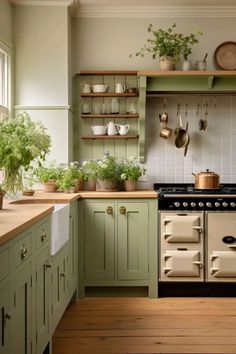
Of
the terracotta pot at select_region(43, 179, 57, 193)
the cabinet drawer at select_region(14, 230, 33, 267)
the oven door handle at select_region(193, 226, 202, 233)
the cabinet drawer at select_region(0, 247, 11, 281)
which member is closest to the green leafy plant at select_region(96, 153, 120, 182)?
the terracotta pot at select_region(43, 179, 57, 193)

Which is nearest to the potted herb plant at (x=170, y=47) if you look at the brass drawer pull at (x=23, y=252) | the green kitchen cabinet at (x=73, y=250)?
the green kitchen cabinet at (x=73, y=250)

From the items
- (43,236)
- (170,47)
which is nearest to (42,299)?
(43,236)

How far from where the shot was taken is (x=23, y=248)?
2102 millimetres

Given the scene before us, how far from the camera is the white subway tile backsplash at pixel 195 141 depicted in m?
4.71

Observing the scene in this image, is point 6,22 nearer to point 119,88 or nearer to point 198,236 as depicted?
point 119,88

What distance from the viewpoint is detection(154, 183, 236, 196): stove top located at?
4121 millimetres

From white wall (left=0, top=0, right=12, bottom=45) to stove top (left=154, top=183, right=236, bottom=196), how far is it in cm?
190

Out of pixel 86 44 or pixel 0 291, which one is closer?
pixel 0 291

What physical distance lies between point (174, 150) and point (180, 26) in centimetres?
119

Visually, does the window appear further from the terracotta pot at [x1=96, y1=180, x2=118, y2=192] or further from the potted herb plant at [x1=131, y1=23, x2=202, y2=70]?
the potted herb plant at [x1=131, y1=23, x2=202, y2=70]

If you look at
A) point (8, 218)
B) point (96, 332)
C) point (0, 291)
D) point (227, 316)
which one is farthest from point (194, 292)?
point (0, 291)

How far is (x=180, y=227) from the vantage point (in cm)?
402

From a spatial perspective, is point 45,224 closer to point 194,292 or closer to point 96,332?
point 96,332

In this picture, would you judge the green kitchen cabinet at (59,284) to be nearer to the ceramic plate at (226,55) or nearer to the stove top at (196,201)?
the stove top at (196,201)
